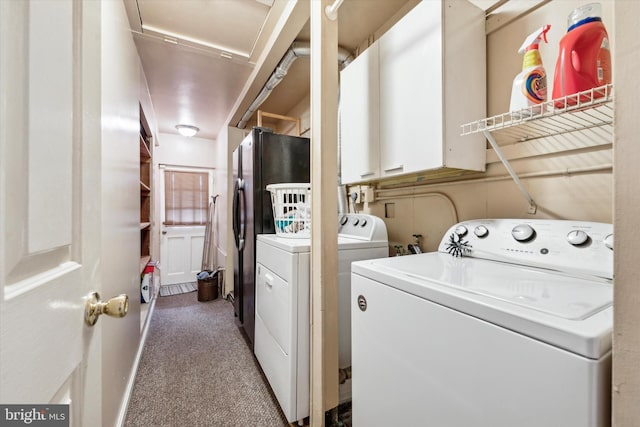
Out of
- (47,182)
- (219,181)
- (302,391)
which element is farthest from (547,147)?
(219,181)

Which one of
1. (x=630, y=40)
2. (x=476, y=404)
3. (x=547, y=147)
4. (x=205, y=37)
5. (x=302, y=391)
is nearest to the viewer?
(x=630, y=40)

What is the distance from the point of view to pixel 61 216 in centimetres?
47

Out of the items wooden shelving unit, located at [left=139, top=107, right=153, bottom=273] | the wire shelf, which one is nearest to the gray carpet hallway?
wooden shelving unit, located at [left=139, top=107, right=153, bottom=273]

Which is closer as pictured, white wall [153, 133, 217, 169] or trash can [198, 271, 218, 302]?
trash can [198, 271, 218, 302]

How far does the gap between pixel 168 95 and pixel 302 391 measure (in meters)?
3.33

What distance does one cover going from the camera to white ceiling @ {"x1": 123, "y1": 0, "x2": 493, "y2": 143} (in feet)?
5.90

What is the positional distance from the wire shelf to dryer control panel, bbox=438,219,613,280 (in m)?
0.35

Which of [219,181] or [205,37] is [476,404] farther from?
[219,181]

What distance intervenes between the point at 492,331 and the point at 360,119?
133 cm

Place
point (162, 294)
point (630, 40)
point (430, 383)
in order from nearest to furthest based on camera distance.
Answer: point (630, 40)
point (430, 383)
point (162, 294)

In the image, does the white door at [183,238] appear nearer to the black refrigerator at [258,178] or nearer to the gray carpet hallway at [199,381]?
the gray carpet hallway at [199,381]

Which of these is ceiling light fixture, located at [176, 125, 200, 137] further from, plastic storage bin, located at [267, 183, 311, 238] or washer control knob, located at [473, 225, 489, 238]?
washer control knob, located at [473, 225, 489, 238]

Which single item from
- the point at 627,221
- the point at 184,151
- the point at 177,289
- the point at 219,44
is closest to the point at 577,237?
the point at 627,221

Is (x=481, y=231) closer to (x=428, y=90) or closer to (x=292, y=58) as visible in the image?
(x=428, y=90)
